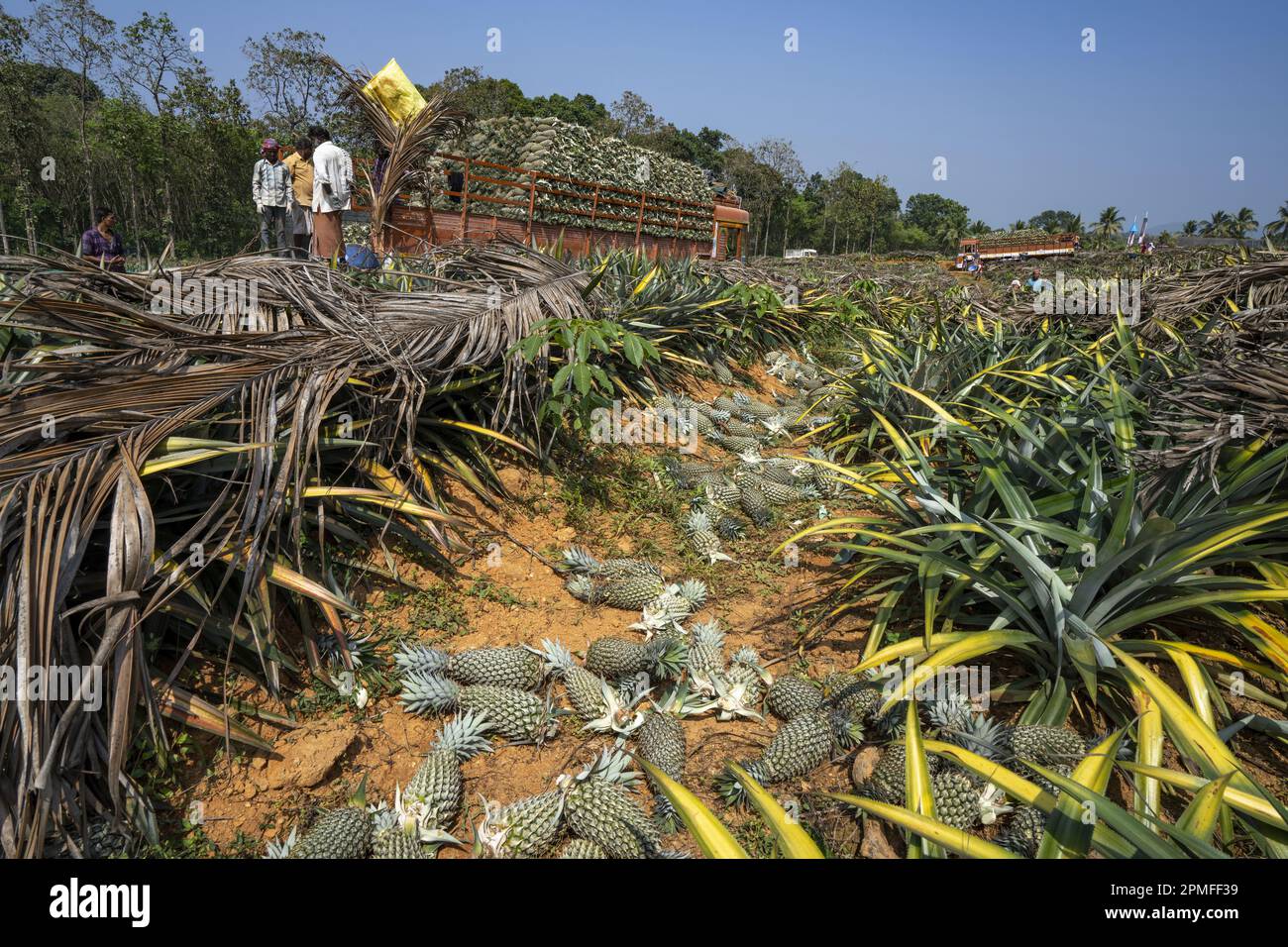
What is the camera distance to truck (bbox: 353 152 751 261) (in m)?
8.66

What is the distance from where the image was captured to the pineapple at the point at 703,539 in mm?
3320

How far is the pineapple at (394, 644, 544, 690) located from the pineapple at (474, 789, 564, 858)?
1.75 feet

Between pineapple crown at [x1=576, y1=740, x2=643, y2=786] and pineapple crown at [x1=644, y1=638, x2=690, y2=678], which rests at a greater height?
pineapple crown at [x1=644, y1=638, x2=690, y2=678]

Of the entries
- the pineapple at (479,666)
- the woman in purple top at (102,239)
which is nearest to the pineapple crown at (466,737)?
the pineapple at (479,666)

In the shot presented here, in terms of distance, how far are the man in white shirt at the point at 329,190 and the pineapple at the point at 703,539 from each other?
418 centimetres

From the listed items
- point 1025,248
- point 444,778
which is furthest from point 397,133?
point 1025,248

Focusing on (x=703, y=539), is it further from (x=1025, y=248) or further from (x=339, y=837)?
(x=1025, y=248)

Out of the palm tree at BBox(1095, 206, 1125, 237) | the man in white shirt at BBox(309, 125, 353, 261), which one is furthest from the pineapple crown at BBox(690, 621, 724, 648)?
the palm tree at BBox(1095, 206, 1125, 237)

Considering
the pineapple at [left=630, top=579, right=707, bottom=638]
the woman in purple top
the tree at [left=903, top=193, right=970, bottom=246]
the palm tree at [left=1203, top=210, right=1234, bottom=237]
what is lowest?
the pineapple at [left=630, top=579, right=707, bottom=638]

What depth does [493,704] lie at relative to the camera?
210 cm

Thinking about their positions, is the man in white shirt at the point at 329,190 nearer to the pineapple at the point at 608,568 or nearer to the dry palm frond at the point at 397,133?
the dry palm frond at the point at 397,133

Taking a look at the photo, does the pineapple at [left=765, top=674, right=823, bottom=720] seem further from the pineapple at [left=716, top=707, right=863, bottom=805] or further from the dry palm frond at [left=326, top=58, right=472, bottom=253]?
the dry palm frond at [left=326, top=58, right=472, bottom=253]

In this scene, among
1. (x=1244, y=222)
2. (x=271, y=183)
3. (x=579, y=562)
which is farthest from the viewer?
(x=1244, y=222)

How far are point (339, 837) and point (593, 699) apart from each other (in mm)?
858
